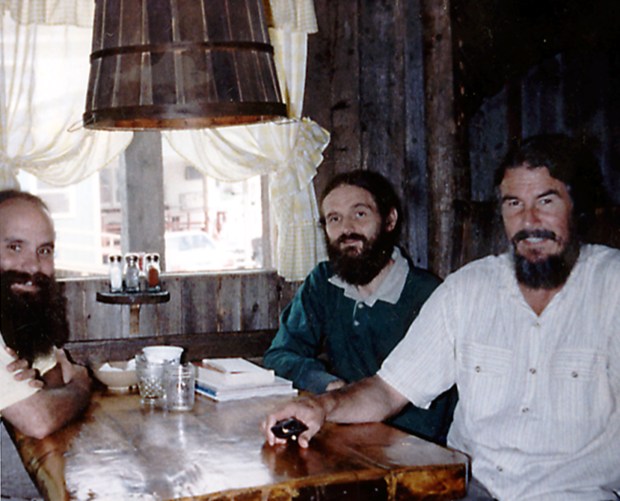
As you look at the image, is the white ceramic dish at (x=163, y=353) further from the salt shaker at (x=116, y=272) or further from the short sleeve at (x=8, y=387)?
the salt shaker at (x=116, y=272)

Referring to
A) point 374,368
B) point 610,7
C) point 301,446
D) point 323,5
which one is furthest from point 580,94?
point 301,446

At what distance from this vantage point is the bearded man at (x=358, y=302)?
3.58 m

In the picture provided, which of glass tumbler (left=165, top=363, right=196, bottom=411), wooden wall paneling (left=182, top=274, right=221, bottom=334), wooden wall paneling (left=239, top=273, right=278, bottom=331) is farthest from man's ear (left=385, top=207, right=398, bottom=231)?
glass tumbler (left=165, top=363, right=196, bottom=411)

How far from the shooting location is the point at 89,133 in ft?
15.8

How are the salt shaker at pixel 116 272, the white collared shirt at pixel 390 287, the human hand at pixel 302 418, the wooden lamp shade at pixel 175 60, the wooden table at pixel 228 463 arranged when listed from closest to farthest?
the wooden table at pixel 228 463
the wooden lamp shade at pixel 175 60
the human hand at pixel 302 418
the white collared shirt at pixel 390 287
the salt shaker at pixel 116 272

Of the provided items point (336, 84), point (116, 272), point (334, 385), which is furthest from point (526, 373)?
point (336, 84)

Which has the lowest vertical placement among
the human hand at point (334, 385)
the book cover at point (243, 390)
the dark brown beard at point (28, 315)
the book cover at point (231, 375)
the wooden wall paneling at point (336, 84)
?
the human hand at point (334, 385)

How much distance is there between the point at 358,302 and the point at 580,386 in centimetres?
137

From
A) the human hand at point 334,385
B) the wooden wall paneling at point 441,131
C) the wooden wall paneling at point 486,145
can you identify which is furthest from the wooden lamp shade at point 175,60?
the wooden wall paneling at point 486,145

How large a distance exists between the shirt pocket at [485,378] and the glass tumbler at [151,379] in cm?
97

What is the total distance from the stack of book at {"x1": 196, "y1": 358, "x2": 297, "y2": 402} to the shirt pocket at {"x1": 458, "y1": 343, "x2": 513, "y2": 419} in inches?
24.1

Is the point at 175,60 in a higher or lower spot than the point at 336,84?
lower

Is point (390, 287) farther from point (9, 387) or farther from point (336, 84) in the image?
point (336, 84)

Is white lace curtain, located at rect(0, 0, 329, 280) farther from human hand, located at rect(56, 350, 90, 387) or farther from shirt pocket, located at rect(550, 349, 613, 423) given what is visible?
shirt pocket, located at rect(550, 349, 613, 423)
